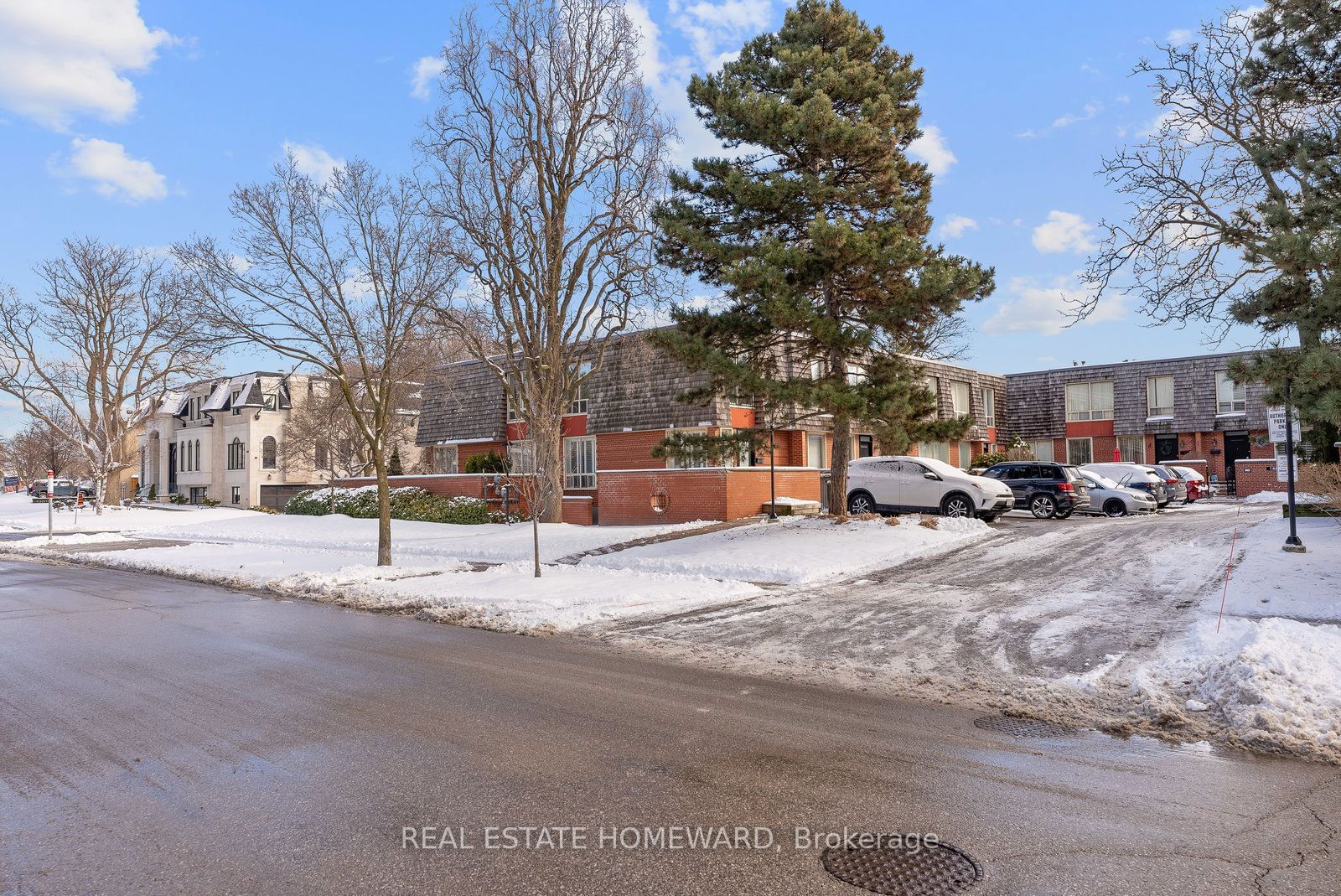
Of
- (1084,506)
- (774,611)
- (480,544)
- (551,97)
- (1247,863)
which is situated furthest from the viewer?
(1084,506)

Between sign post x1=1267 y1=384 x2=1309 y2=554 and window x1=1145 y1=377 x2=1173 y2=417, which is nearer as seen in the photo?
sign post x1=1267 y1=384 x2=1309 y2=554

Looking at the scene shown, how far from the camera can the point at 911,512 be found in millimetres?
23062

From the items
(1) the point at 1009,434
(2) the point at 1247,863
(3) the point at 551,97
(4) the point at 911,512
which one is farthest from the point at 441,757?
A: (1) the point at 1009,434

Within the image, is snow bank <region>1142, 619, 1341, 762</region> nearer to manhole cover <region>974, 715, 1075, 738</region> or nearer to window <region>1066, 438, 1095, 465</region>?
manhole cover <region>974, 715, 1075, 738</region>

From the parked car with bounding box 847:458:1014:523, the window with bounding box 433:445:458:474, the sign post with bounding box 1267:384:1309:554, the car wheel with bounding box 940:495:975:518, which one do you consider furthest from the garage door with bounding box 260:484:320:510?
the sign post with bounding box 1267:384:1309:554

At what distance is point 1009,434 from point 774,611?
126 feet

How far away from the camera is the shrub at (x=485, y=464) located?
103ft

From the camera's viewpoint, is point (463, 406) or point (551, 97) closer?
point (551, 97)

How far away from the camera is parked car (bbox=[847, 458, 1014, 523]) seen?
72.9ft

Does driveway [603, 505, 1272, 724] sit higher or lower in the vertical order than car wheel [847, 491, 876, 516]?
lower

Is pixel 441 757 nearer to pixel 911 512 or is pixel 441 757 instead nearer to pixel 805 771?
pixel 805 771

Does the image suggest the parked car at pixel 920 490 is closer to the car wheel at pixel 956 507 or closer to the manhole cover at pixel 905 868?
the car wheel at pixel 956 507

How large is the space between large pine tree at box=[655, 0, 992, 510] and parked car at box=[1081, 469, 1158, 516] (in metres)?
11.1

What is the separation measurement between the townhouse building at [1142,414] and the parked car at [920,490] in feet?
78.0
